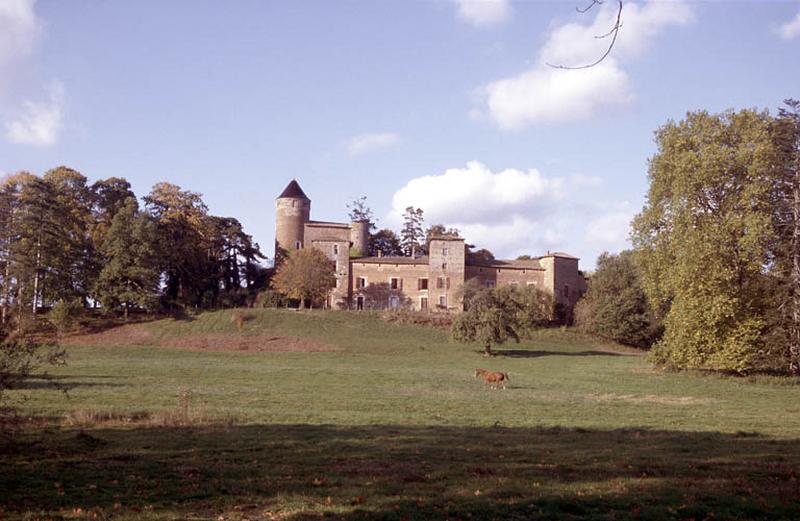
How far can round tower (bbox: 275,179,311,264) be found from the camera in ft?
288

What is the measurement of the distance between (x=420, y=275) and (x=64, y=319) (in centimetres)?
3801

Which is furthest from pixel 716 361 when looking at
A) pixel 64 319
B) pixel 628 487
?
pixel 64 319

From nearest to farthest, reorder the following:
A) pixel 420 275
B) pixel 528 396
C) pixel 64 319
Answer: pixel 528 396 < pixel 64 319 < pixel 420 275

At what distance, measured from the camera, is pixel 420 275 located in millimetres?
78750

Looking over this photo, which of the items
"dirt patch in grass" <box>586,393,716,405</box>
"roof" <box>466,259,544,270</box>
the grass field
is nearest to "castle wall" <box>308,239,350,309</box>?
Answer: "roof" <box>466,259,544,270</box>

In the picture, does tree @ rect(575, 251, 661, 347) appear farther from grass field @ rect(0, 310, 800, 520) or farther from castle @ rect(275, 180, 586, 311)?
grass field @ rect(0, 310, 800, 520)

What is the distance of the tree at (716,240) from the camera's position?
3272 centimetres

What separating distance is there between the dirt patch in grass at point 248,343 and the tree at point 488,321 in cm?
1041

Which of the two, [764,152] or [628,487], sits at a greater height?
[764,152]

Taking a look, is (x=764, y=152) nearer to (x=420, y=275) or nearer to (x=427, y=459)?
(x=427, y=459)

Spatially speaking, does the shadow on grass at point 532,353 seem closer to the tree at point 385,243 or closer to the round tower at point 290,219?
the round tower at point 290,219

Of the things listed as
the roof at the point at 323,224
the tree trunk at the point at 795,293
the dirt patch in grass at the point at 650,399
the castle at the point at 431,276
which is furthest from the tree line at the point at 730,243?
the roof at the point at 323,224

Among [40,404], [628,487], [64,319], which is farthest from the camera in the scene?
[64,319]

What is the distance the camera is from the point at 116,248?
63.6m
